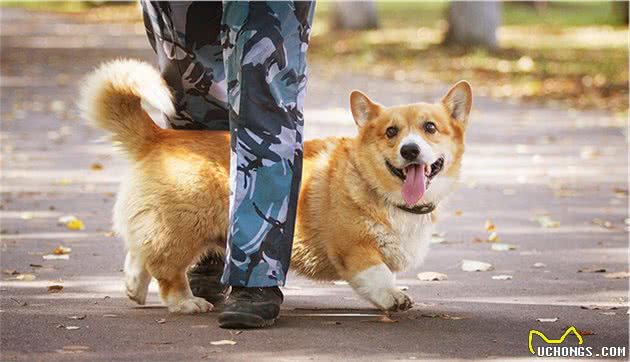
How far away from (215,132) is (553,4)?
44.8 metres

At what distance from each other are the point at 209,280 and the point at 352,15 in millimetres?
25035

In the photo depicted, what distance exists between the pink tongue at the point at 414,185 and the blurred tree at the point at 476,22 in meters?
18.6

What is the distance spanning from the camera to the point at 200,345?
474cm

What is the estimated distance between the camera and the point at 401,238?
532 centimetres

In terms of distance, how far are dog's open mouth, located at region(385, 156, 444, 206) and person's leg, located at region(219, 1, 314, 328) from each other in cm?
47

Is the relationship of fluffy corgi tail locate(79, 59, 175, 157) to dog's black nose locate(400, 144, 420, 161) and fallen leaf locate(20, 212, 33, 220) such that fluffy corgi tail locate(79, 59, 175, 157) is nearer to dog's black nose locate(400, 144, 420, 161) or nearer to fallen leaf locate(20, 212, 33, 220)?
dog's black nose locate(400, 144, 420, 161)

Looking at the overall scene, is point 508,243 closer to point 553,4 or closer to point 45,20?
point 45,20

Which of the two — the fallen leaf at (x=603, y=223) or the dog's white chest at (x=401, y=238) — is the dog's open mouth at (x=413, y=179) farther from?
the fallen leaf at (x=603, y=223)

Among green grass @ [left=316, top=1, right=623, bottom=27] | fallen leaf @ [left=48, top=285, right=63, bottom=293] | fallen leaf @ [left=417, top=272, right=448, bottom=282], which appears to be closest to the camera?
fallen leaf @ [left=48, top=285, right=63, bottom=293]

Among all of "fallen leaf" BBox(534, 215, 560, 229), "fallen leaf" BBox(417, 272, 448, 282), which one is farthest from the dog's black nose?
"fallen leaf" BBox(534, 215, 560, 229)

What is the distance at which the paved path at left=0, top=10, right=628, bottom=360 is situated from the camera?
4.82 meters

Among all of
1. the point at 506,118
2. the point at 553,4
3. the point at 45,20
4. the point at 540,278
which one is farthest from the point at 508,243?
the point at 553,4

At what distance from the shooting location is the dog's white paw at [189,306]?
17.7ft

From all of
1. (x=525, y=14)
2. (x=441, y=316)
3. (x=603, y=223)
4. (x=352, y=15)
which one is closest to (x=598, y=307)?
(x=441, y=316)
